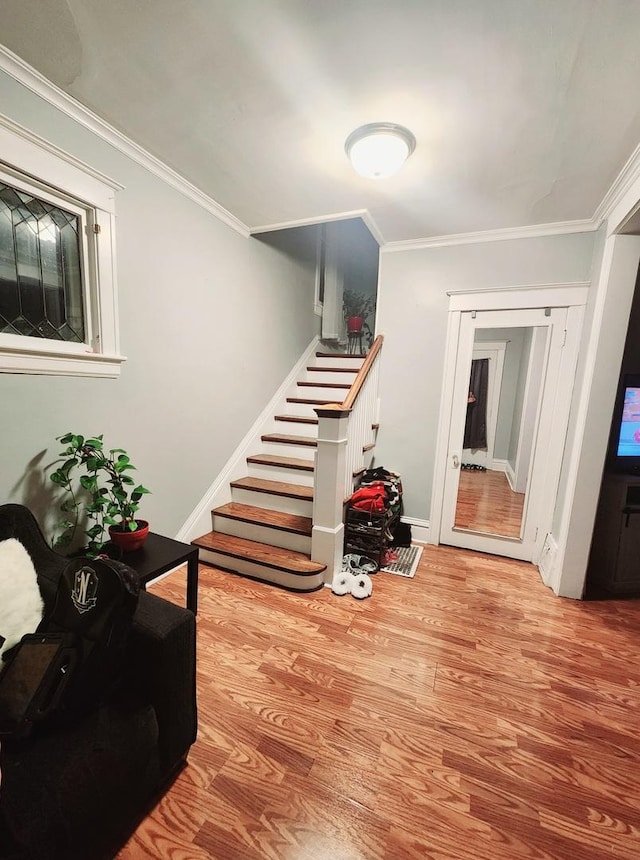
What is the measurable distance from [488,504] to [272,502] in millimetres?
1783

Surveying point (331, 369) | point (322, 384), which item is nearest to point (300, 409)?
point (322, 384)

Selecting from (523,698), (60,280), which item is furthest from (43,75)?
(523,698)

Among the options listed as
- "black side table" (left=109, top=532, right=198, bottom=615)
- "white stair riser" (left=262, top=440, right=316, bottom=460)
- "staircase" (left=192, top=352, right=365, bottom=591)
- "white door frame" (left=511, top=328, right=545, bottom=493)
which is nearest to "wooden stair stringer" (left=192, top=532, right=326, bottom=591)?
"staircase" (left=192, top=352, right=365, bottom=591)

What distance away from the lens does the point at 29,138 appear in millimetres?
1450

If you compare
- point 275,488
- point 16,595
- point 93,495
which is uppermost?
point 93,495

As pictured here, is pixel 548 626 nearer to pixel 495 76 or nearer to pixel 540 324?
pixel 540 324

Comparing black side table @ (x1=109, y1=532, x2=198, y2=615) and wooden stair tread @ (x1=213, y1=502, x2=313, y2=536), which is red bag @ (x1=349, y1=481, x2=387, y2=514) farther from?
black side table @ (x1=109, y1=532, x2=198, y2=615)

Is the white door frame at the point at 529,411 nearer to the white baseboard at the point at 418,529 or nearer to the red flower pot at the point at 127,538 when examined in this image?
the white baseboard at the point at 418,529

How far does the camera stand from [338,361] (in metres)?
4.05

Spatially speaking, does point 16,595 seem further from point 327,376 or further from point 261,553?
point 327,376

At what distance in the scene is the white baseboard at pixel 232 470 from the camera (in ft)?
8.29

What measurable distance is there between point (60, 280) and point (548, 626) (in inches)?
127

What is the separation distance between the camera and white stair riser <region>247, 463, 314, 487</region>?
9.37ft

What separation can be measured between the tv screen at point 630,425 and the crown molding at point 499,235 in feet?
3.79
